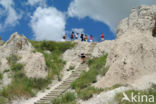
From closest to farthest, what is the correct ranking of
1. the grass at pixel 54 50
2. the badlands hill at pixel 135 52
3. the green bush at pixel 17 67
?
the badlands hill at pixel 135 52, the green bush at pixel 17 67, the grass at pixel 54 50

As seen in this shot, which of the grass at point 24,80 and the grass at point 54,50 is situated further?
the grass at point 54,50

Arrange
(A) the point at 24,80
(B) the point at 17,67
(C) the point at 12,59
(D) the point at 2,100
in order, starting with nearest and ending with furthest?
1. (D) the point at 2,100
2. (A) the point at 24,80
3. (B) the point at 17,67
4. (C) the point at 12,59

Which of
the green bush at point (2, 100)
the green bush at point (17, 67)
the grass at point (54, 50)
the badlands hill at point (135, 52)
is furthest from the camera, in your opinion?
the grass at point (54, 50)

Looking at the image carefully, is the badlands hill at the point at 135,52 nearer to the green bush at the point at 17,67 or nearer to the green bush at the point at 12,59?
the green bush at the point at 17,67

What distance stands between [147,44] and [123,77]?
2594 millimetres

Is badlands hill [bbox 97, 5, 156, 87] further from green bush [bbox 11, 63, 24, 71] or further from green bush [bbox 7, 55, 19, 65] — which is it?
green bush [bbox 7, 55, 19, 65]

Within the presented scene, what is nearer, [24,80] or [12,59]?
[24,80]

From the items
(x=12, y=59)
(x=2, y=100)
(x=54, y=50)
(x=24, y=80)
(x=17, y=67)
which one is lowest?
(x=2, y=100)

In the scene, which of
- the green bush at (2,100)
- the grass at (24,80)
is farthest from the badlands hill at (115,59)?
the green bush at (2,100)

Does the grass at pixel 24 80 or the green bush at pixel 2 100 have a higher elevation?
the grass at pixel 24 80

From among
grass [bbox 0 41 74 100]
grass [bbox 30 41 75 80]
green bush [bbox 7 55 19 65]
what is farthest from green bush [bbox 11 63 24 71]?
grass [bbox 30 41 75 80]

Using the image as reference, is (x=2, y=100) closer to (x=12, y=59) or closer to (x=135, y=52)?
(x=12, y=59)

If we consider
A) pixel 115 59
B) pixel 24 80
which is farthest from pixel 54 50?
pixel 115 59

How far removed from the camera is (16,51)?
16.9m
